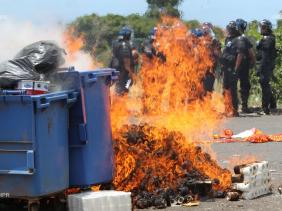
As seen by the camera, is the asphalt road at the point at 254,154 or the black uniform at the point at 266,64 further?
the black uniform at the point at 266,64

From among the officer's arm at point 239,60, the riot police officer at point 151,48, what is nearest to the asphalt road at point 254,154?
the officer's arm at point 239,60

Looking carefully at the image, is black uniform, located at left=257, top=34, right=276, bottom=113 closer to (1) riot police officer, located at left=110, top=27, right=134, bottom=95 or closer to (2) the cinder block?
(1) riot police officer, located at left=110, top=27, right=134, bottom=95

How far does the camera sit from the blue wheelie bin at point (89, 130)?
6.94 meters

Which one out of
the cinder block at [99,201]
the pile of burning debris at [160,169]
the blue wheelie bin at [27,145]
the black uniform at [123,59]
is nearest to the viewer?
the blue wheelie bin at [27,145]

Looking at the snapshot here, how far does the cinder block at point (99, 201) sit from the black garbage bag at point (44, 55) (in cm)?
124

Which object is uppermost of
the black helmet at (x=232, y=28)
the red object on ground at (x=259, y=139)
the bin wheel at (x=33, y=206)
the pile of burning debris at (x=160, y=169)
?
the black helmet at (x=232, y=28)

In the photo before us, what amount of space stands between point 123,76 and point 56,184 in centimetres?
1327

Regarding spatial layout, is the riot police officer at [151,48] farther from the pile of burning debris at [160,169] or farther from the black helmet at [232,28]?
the pile of burning debris at [160,169]

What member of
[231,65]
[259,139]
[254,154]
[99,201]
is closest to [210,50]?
[231,65]

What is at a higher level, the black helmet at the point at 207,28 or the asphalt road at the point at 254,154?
the black helmet at the point at 207,28

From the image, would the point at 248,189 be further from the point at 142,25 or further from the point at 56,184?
the point at 142,25

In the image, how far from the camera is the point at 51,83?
690 cm

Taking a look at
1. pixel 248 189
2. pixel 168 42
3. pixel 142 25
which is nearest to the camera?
pixel 248 189

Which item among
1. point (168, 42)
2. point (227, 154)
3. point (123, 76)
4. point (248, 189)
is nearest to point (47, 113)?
point (248, 189)
